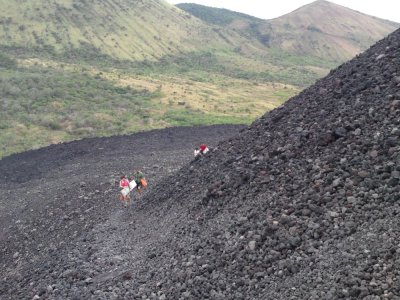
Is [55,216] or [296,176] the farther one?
[55,216]

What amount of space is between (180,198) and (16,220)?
26.5ft

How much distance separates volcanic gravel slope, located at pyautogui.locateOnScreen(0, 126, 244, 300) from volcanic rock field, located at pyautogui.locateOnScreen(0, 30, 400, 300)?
0.24 feet

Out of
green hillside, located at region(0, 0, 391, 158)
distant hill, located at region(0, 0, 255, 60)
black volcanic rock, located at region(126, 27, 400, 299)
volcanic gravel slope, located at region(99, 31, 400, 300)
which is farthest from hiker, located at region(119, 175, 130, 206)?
distant hill, located at region(0, 0, 255, 60)

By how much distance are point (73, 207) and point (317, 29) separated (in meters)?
127

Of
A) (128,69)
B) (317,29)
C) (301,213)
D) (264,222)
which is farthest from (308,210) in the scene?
(317,29)

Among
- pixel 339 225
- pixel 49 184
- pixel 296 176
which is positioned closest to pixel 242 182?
pixel 296 176

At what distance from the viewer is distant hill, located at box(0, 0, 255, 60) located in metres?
74.8

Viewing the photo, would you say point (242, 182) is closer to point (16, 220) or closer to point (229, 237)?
point (229, 237)

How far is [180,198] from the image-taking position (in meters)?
12.5

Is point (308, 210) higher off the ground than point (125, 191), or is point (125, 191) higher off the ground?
point (308, 210)

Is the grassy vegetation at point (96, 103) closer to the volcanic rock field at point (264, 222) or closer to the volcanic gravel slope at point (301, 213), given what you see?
the volcanic rock field at point (264, 222)

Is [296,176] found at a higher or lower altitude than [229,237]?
higher

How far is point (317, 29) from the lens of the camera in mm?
131000

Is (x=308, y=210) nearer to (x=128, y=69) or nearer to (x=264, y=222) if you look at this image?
(x=264, y=222)
